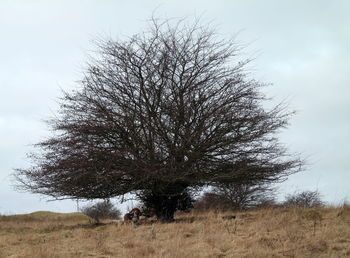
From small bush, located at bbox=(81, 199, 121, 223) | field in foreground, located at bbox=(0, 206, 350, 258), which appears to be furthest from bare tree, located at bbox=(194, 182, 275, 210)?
field in foreground, located at bbox=(0, 206, 350, 258)

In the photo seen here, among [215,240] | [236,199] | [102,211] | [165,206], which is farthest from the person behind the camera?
[236,199]

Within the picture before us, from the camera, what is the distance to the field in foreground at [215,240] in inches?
315

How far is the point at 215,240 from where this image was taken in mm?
8906

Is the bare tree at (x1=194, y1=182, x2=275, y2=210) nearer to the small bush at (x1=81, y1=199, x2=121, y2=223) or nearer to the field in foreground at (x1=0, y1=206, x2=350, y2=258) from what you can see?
the small bush at (x1=81, y1=199, x2=121, y2=223)

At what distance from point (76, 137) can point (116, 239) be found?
13.2ft

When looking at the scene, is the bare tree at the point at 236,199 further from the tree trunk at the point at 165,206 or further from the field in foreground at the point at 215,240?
the field in foreground at the point at 215,240

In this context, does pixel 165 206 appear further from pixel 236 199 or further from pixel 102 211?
pixel 236 199

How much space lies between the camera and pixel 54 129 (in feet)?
44.8

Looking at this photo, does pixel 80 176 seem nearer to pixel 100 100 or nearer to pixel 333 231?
pixel 100 100

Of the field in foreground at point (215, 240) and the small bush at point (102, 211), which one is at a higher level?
the small bush at point (102, 211)

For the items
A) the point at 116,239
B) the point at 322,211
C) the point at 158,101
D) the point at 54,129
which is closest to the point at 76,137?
the point at 54,129

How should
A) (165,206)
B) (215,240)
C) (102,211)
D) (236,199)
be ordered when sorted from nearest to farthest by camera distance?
(215,240)
(165,206)
(102,211)
(236,199)

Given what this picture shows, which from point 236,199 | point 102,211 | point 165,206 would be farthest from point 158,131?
point 236,199

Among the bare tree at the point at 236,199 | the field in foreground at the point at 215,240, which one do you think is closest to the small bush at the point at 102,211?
the bare tree at the point at 236,199
